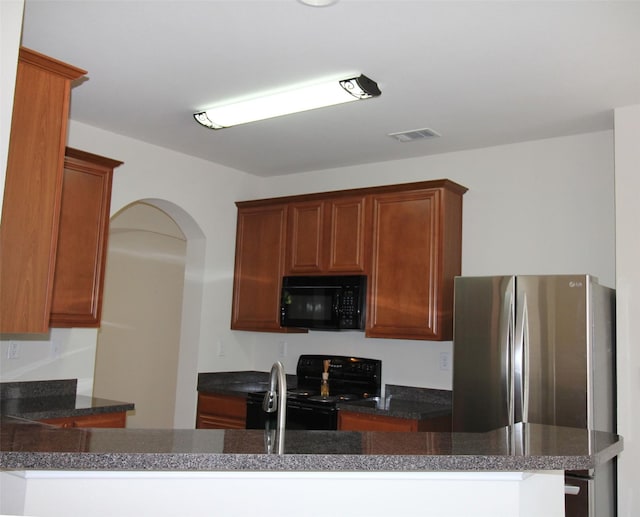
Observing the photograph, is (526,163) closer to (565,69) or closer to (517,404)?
(565,69)

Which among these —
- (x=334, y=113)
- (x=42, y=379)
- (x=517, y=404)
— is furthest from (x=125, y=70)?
(x=517, y=404)

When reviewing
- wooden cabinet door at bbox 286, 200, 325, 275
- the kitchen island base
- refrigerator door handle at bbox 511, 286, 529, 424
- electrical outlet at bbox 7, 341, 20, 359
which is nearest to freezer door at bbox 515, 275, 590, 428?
refrigerator door handle at bbox 511, 286, 529, 424

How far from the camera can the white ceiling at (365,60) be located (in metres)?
2.54

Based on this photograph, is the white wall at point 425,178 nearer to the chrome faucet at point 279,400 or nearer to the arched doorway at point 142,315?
the arched doorway at point 142,315

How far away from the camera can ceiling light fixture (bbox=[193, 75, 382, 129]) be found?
3191 mm

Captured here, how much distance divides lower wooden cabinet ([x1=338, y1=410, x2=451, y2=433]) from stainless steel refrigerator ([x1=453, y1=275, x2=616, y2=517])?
30 centimetres

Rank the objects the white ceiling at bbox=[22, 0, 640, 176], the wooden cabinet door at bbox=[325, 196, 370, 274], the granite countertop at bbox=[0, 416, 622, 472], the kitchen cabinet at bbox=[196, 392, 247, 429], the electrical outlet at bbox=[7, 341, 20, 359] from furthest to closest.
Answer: the kitchen cabinet at bbox=[196, 392, 247, 429], the wooden cabinet door at bbox=[325, 196, 370, 274], the electrical outlet at bbox=[7, 341, 20, 359], the white ceiling at bbox=[22, 0, 640, 176], the granite countertop at bbox=[0, 416, 622, 472]

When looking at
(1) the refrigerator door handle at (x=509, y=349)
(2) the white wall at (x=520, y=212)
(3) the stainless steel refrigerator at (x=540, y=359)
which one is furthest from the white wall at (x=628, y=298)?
(1) the refrigerator door handle at (x=509, y=349)

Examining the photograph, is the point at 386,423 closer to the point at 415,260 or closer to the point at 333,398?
the point at 333,398

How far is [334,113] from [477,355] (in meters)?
1.64

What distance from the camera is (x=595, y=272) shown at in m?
3.80

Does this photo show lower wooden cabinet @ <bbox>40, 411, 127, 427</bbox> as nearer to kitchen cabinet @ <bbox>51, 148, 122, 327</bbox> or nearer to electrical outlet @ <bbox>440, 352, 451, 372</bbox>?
kitchen cabinet @ <bbox>51, 148, 122, 327</bbox>

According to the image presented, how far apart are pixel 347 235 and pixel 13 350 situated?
7.57 feet

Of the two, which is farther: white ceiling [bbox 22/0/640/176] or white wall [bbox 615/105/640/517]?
white wall [bbox 615/105/640/517]
